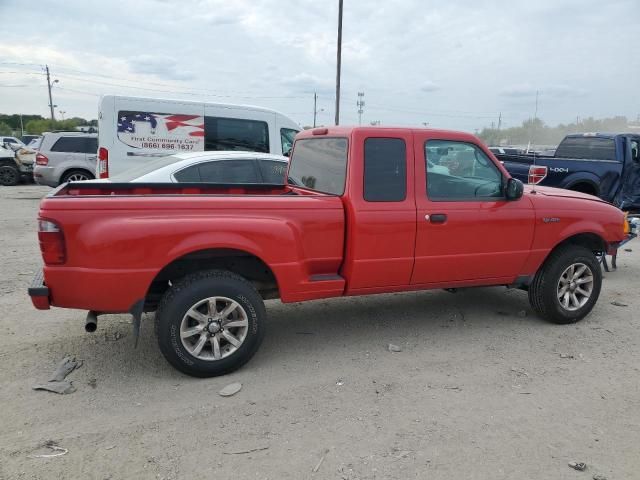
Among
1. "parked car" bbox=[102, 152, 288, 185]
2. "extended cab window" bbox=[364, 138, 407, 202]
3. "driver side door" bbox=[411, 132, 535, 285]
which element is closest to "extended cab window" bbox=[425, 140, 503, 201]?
"driver side door" bbox=[411, 132, 535, 285]

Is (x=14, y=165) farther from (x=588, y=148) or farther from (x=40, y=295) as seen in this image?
(x=588, y=148)

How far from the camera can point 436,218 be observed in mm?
4242

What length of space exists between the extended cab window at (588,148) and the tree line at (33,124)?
195 feet

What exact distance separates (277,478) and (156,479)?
2.06 ft

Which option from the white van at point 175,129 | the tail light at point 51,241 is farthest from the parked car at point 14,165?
the tail light at point 51,241

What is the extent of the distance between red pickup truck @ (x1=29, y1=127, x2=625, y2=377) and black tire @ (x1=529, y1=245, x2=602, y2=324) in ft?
0.04

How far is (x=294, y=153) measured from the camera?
509 centimetres

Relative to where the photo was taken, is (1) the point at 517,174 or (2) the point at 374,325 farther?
(1) the point at 517,174

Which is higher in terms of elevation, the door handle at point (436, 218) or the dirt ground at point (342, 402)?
the door handle at point (436, 218)

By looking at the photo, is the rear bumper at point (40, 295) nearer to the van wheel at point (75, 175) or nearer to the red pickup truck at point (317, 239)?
the red pickup truck at point (317, 239)

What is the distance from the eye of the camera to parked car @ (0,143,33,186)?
58.6 feet

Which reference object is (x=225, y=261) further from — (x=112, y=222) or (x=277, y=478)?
(x=277, y=478)

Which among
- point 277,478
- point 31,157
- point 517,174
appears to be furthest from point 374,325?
point 31,157

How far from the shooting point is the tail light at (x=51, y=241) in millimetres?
3232
